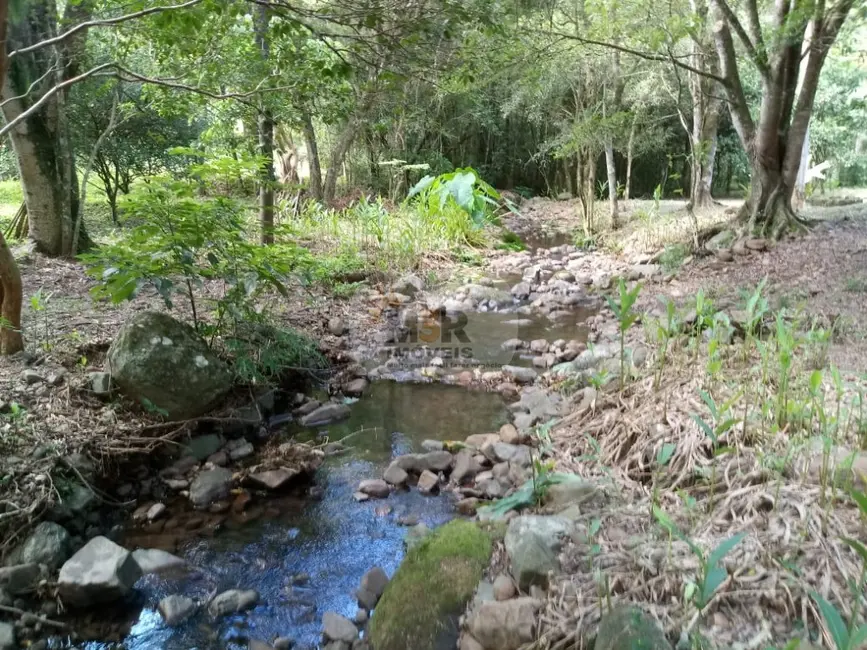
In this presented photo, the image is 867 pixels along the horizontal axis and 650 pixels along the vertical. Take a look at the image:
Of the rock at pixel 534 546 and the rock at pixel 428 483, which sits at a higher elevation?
the rock at pixel 534 546

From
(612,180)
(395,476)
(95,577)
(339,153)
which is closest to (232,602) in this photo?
(95,577)

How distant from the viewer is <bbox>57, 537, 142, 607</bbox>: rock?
2.17 m

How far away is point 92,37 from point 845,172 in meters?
14.5

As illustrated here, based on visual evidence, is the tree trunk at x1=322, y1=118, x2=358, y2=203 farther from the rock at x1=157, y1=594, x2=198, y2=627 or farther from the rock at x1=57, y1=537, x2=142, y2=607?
the rock at x1=157, y1=594, x2=198, y2=627

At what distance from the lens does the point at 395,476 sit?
306 cm

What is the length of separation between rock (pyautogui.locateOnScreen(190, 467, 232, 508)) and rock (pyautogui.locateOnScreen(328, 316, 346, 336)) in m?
2.13

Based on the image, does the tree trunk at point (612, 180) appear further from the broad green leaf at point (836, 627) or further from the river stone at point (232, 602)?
the broad green leaf at point (836, 627)

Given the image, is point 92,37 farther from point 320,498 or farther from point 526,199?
point 526,199

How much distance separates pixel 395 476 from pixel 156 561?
115cm

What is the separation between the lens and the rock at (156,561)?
240 centimetres

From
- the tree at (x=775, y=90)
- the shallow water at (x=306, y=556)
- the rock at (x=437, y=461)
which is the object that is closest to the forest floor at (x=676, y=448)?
the rock at (x=437, y=461)

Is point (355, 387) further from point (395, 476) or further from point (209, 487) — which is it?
point (209, 487)

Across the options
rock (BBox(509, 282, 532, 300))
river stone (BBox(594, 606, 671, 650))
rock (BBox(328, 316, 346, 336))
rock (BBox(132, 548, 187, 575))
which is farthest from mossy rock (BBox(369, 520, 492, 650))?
rock (BBox(509, 282, 532, 300))

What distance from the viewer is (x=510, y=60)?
18.3ft
